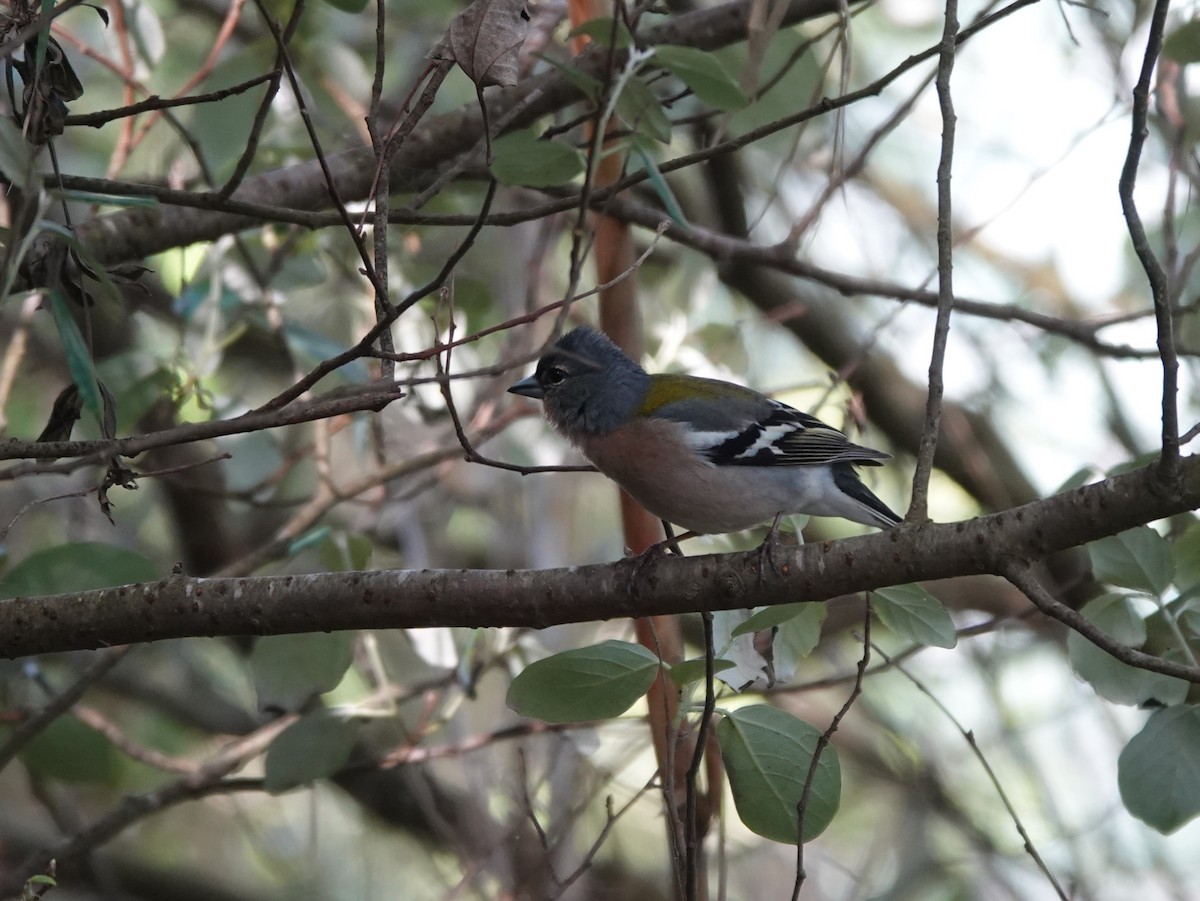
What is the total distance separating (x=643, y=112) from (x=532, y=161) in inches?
10.5

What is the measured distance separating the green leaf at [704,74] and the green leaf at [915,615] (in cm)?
111

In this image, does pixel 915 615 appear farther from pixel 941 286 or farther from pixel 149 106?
pixel 149 106

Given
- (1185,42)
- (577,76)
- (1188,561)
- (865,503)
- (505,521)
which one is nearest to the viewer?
(577,76)

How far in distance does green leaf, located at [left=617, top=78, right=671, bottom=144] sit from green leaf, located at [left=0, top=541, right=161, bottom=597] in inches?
70.4

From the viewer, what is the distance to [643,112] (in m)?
2.53

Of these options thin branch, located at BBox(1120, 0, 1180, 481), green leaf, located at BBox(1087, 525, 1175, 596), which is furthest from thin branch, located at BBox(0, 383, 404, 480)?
green leaf, located at BBox(1087, 525, 1175, 596)

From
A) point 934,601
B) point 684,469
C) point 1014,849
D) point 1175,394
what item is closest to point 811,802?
point 934,601

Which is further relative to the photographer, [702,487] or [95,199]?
[702,487]

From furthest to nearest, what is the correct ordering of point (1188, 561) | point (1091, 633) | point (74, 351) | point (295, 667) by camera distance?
1. point (295, 667)
2. point (1188, 561)
3. point (1091, 633)
4. point (74, 351)

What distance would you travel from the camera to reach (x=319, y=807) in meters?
6.67

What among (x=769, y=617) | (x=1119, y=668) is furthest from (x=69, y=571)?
(x=1119, y=668)

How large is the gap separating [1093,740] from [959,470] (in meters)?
1.43

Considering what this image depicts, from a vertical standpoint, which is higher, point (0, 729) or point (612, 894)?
point (0, 729)

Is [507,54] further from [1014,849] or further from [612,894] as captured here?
[1014,849]
